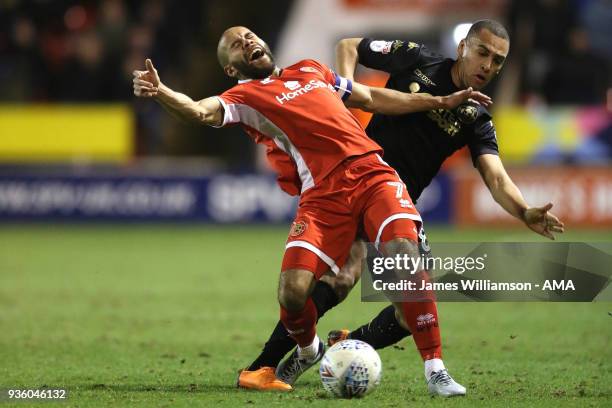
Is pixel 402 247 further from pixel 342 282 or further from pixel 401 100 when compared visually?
pixel 401 100

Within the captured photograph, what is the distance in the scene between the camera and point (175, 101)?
604 centimetres

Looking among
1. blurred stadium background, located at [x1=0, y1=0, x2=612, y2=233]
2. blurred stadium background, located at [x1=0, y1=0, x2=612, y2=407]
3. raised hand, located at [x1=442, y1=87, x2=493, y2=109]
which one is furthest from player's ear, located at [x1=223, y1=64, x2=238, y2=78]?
blurred stadium background, located at [x1=0, y1=0, x2=612, y2=233]

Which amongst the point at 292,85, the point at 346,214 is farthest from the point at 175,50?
the point at 346,214

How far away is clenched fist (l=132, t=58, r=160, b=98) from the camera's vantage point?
5.95 meters

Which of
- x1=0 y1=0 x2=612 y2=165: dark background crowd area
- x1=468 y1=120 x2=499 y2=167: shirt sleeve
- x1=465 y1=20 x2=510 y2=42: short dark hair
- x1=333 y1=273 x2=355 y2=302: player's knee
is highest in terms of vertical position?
x1=0 y1=0 x2=612 y2=165: dark background crowd area

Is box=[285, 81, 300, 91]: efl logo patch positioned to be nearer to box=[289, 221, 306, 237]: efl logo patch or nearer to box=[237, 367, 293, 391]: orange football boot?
box=[289, 221, 306, 237]: efl logo patch

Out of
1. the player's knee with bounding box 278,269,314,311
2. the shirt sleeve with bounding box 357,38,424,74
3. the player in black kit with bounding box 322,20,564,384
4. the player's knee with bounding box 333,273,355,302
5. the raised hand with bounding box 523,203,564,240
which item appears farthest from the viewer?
the shirt sleeve with bounding box 357,38,424,74

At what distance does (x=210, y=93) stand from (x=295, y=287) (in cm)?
1497

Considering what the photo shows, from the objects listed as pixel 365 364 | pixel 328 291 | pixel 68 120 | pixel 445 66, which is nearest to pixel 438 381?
pixel 365 364

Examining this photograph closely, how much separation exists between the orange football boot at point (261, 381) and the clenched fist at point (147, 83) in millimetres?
1751

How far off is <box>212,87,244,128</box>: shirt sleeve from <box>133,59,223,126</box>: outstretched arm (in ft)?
0.08

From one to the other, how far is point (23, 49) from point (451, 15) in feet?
23.6

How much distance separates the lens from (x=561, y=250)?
6.63 m

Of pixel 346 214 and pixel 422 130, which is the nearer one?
pixel 346 214
